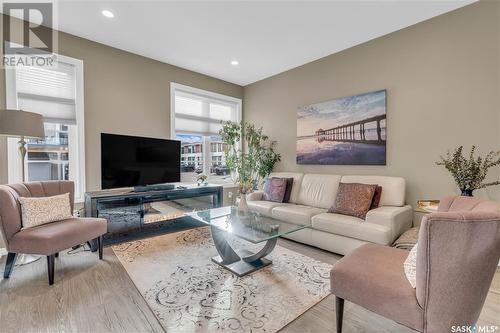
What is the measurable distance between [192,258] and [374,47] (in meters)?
3.67

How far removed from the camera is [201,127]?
472 centimetres

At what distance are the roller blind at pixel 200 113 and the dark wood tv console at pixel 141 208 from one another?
126cm

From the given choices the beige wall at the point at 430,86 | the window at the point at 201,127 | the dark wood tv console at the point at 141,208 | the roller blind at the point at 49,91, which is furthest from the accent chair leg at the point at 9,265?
the beige wall at the point at 430,86

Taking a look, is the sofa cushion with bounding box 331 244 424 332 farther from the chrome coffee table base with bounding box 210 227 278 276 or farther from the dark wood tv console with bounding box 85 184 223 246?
the dark wood tv console with bounding box 85 184 223 246

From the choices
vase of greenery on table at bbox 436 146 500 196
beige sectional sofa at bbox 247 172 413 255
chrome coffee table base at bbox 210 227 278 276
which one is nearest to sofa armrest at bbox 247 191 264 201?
beige sectional sofa at bbox 247 172 413 255

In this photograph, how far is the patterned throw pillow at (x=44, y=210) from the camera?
91.4 inches

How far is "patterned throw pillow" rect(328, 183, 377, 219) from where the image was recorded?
9.41 feet

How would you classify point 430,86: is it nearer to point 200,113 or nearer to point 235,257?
point 235,257

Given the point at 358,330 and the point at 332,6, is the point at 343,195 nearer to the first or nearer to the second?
the point at 358,330

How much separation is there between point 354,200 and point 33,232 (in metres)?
3.40

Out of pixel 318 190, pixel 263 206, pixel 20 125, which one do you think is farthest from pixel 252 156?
pixel 20 125

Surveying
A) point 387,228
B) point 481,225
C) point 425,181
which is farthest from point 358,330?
point 425,181

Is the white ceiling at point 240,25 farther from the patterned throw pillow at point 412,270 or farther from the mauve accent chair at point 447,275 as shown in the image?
the patterned throw pillow at point 412,270

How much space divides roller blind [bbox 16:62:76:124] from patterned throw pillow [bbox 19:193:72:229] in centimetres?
119
